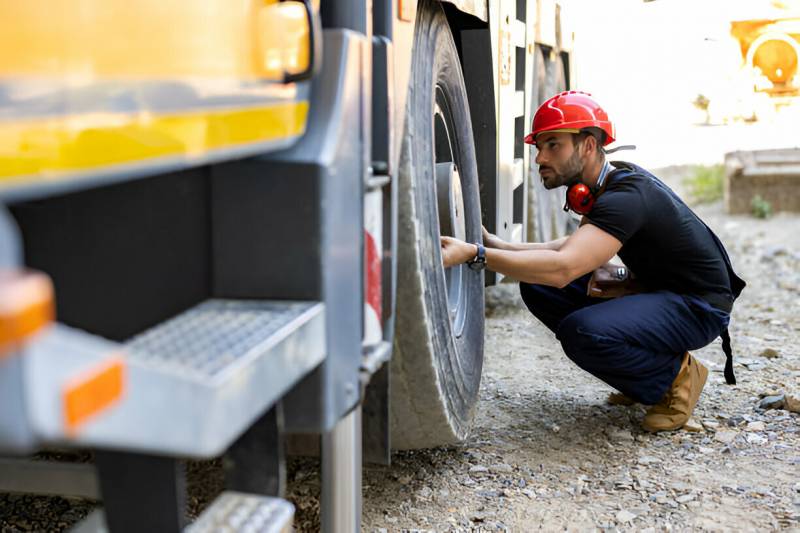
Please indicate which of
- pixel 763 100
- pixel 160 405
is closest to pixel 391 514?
pixel 160 405

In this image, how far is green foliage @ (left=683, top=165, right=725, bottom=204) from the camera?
8.48 metres

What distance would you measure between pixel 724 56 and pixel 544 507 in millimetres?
7941

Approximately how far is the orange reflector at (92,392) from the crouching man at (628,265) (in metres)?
2.10

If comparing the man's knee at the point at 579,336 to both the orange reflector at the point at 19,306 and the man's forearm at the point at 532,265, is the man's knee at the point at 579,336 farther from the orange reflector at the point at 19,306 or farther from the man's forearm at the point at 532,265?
the orange reflector at the point at 19,306

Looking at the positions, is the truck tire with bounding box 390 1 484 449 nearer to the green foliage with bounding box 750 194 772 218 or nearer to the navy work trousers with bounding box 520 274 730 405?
the navy work trousers with bounding box 520 274 730 405

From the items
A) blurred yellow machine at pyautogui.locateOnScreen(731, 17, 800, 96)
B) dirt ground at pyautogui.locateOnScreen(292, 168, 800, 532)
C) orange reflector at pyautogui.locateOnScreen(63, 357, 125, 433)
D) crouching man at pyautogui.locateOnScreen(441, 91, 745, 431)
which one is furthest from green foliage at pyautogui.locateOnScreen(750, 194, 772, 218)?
orange reflector at pyautogui.locateOnScreen(63, 357, 125, 433)

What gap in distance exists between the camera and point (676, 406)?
3162 millimetres

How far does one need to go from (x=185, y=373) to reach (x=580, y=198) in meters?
2.29

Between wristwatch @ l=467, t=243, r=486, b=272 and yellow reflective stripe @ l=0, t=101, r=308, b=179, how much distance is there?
5.10 ft

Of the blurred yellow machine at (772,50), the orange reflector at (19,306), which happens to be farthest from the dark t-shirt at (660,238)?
the blurred yellow machine at (772,50)

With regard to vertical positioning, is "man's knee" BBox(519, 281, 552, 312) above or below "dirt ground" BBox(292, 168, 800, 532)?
above

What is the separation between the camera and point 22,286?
0.76 m

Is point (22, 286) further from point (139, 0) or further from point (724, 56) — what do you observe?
point (724, 56)

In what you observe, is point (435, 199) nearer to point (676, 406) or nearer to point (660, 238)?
point (660, 238)
